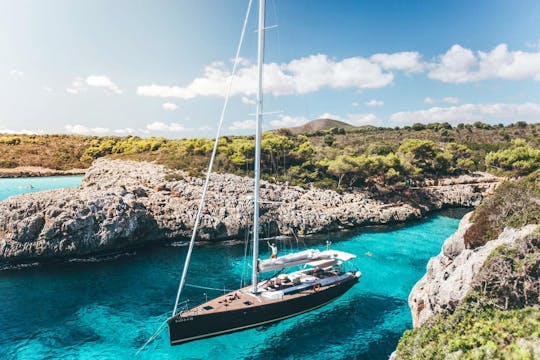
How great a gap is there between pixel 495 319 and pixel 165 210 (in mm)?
30082

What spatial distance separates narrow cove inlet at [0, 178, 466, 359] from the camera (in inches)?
650

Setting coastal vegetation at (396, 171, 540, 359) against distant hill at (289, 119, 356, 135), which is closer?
coastal vegetation at (396, 171, 540, 359)

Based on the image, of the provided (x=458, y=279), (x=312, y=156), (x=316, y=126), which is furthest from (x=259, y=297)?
(x=316, y=126)

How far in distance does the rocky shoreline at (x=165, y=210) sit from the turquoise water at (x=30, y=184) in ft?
32.8

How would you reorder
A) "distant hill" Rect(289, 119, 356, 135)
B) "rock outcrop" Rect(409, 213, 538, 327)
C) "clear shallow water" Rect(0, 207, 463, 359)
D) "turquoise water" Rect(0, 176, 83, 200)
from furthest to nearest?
"distant hill" Rect(289, 119, 356, 135) < "turquoise water" Rect(0, 176, 83, 200) < "clear shallow water" Rect(0, 207, 463, 359) < "rock outcrop" Rect(409, 213, 538, 327)

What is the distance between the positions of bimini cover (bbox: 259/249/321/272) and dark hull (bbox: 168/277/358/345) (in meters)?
2.63

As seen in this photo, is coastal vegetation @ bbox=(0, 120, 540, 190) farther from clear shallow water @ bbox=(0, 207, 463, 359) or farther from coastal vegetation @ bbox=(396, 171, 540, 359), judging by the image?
coastal vegetation @ bbox=(396, 171, 540, 359)

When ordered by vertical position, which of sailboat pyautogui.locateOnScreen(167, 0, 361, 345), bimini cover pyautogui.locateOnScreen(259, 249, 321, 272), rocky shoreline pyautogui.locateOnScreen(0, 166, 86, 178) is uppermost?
rocky shoreline pyautogui.locateOnScreen(0, 166, 86, 178)

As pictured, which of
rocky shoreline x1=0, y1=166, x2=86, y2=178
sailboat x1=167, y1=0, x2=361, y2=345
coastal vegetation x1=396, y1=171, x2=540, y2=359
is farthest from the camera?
rocky shoreline x1=0, y1=166, x2=86, y2=178

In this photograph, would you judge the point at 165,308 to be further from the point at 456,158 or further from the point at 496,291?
the point at 456,158

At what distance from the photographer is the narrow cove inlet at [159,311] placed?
16516 mm

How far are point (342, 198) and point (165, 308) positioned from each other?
29811 mm

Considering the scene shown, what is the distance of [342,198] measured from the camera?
45.1 m

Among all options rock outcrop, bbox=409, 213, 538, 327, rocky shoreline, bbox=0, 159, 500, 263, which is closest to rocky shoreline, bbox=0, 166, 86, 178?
rocky shoreline, bbox=0, 159, 500, 263
